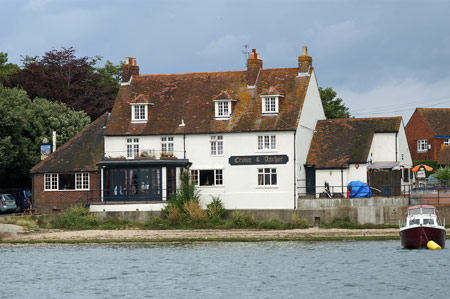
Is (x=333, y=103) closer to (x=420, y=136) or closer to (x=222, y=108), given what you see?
(x=420, y=136)

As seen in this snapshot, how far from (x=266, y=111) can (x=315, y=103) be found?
554cm

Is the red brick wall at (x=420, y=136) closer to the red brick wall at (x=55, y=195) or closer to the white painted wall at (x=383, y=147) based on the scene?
the white painted wall at (x=383, y=147)

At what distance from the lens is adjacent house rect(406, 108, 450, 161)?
94.8 meters

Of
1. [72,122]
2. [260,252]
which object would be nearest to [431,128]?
[72,122]

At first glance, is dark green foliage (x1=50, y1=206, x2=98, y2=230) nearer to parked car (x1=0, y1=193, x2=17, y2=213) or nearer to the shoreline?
the shoreline

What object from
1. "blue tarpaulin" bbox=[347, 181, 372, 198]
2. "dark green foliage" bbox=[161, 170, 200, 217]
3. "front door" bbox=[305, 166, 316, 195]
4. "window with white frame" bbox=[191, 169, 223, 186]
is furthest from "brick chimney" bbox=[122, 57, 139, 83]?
"blue tarpaulin" bbox=[347, 181, 372, 198]

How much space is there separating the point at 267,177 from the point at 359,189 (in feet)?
20.6

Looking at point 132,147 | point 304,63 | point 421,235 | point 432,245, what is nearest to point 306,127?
point 304,63

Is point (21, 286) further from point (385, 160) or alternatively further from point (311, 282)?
point (385, 160)

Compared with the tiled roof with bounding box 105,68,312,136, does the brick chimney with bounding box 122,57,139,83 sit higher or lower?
higher

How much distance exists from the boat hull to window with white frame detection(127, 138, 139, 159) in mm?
23252

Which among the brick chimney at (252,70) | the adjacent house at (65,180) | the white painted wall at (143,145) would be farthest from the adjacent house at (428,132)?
the adjacent house at (65,180)

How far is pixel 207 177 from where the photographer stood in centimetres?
6400

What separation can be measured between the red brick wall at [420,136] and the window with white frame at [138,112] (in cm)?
3885
